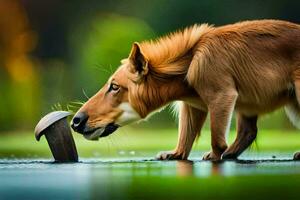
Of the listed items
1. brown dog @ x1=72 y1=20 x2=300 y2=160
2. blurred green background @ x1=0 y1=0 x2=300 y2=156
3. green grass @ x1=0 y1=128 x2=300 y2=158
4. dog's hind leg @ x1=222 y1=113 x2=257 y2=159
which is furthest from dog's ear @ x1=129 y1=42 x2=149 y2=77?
blurred green background @ x1=0 y1=0 x2=300 y2=156

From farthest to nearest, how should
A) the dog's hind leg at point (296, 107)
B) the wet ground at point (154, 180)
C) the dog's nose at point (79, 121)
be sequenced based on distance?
the dog's nose at point (79, 121) < the dog's hind leg at point (296, 107) < the wet ground at point (154, 180)

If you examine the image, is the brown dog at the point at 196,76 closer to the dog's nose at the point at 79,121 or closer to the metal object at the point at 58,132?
the dog's nose at the point at 79,121

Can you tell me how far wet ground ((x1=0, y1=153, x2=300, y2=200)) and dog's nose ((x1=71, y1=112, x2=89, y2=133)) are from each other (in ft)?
0.90

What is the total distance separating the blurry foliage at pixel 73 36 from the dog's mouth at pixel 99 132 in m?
11.4

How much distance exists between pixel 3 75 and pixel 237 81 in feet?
50.4

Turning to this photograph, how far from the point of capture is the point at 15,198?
266 inches

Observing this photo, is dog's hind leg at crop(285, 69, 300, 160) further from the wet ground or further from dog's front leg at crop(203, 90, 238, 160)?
dog's front leg at crop(203, 90, 238, 160)

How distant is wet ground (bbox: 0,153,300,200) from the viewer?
690 cm

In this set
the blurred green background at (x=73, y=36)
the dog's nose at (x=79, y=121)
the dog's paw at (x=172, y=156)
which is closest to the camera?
the dog's nose at (x=79, y=121)

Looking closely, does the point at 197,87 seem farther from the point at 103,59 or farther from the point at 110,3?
the point at 110,3

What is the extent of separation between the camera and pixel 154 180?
7.79 meters

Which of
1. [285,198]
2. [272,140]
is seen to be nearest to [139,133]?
[272,140]

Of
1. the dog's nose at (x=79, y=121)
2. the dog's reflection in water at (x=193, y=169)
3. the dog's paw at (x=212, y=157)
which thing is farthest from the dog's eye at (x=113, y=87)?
the dog's paw at (x=212, y=157)

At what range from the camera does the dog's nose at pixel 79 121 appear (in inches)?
361
